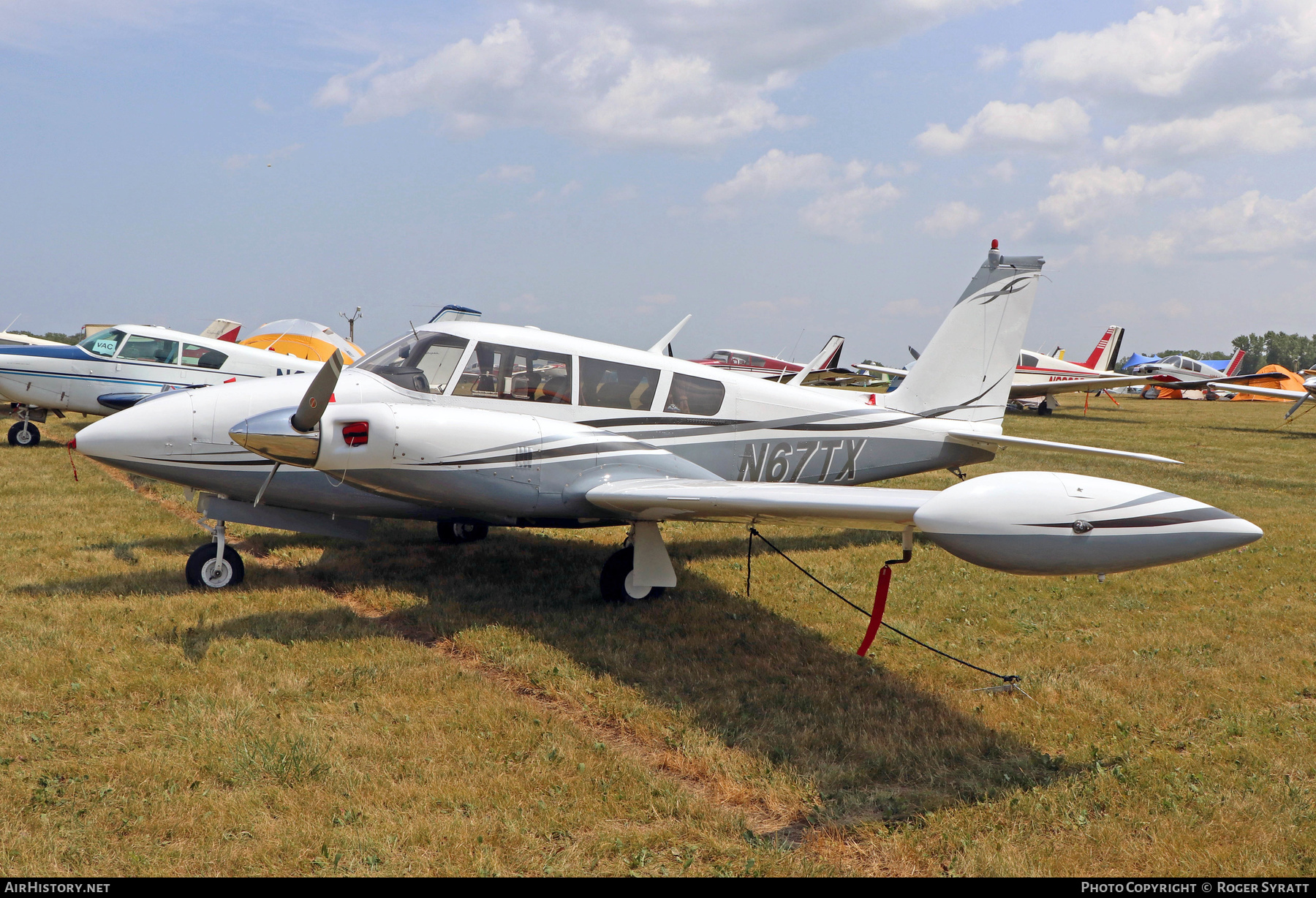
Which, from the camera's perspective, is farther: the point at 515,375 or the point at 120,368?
the point at 120,368

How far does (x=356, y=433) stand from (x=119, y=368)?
12.5 metres

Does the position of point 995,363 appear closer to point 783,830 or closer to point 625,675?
point 625,675

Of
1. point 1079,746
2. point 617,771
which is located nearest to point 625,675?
point 617,771

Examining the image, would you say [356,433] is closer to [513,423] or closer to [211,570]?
[513,423]

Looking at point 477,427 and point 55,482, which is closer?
point 477,427

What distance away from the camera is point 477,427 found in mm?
6672

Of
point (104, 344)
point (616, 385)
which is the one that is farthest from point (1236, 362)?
point (104, 344)

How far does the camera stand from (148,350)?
1589cm

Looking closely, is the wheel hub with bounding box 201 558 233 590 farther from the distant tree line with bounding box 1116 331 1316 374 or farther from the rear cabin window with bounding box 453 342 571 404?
the distant tree line with bounding box 1116 331 1316 374

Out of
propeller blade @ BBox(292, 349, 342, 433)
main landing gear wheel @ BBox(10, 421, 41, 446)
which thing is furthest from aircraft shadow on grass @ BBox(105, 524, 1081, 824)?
main landing gear wheel @ BBox(10, 421, 41, 446)

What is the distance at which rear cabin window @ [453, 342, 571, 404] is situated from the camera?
24.5 feet

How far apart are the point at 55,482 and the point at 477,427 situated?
964 centimetres

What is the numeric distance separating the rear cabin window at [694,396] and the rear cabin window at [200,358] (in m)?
11.6

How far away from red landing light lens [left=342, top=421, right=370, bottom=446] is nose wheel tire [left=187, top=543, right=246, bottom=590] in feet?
7.76
